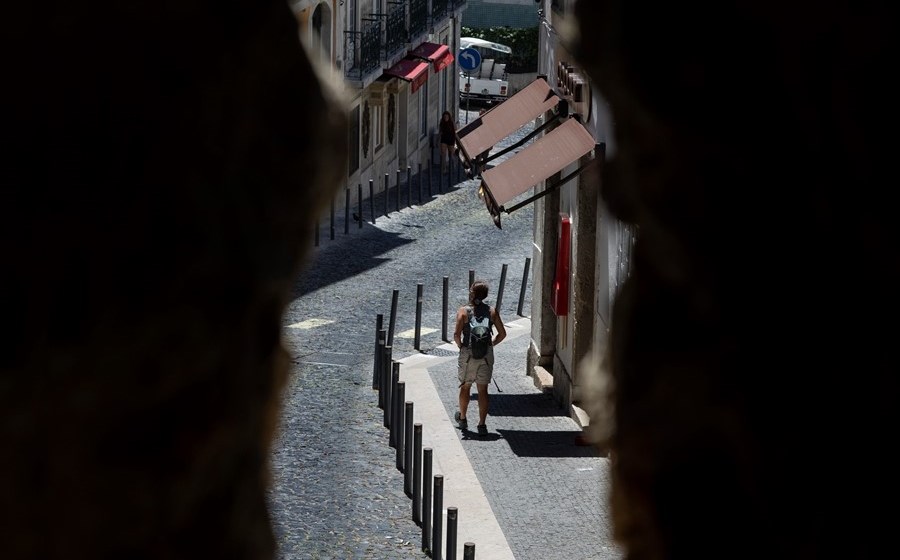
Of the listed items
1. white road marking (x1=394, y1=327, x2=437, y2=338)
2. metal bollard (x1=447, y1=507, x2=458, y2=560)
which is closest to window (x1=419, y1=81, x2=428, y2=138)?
white road marking (x1=394, y1=327, x2=437, y2=338)

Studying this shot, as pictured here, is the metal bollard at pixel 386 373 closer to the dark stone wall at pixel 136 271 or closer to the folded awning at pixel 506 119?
the folded awning at pixel 506 119

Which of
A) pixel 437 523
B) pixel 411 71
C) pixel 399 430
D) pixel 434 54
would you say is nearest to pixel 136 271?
pixel 437 523

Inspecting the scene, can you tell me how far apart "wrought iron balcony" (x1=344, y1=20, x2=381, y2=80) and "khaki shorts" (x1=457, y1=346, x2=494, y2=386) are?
16.7 m

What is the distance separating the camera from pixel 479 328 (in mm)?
16453

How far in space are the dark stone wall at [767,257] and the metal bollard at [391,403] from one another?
13014 millimetres

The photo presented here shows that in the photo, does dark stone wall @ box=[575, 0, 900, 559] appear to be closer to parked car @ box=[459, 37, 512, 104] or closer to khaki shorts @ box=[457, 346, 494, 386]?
khaki shorts @ box=[457, 346, 494, 386]

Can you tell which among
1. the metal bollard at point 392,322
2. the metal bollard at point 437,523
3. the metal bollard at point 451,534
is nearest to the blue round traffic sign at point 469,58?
the metal bollard at point 392,322

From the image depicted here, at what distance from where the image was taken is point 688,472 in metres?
2.88

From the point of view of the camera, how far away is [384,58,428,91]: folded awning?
118 ft

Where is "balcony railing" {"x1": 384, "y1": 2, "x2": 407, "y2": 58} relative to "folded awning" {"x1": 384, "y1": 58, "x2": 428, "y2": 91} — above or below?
above

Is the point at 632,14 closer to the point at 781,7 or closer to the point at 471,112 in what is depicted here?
the point at 781,7

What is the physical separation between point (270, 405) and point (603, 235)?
44.8ft

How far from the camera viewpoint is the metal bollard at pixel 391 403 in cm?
1597

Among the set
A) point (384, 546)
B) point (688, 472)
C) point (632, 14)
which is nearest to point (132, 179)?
point (632, 14)
